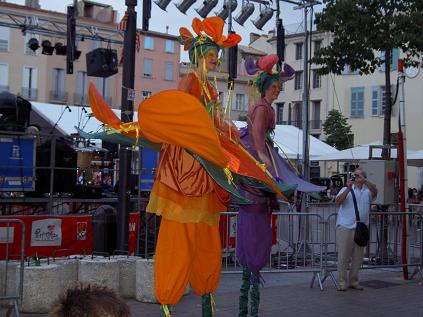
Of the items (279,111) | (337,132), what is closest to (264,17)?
(337,132)

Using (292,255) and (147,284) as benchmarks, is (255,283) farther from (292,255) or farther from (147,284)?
(292,255)

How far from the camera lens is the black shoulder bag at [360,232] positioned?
8305 millimetres

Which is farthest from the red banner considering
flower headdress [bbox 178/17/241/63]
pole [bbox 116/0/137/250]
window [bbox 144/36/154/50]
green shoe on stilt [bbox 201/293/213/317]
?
window [bbox 144/36/154/50]

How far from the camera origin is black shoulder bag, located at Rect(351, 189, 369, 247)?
830cm

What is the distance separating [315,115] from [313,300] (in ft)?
139

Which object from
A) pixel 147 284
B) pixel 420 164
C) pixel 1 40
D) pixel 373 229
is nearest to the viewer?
pixel 147 284

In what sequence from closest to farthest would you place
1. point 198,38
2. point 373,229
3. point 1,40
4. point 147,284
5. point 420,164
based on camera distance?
point 198,38, point 147,284, point 373,229, point 420,164, point 1,40

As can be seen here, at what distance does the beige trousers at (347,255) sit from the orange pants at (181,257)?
4305mm

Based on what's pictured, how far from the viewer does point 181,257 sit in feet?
14.0

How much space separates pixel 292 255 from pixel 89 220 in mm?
3237

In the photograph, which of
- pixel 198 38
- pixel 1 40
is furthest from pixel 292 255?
pixel 1 40

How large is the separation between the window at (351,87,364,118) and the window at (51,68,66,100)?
76.5 feet

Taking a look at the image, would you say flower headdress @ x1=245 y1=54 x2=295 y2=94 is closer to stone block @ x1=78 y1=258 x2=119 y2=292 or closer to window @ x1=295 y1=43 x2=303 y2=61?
stone block @ x1=78 y1=258 x2=119 y2=292

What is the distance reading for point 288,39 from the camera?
4803cm
